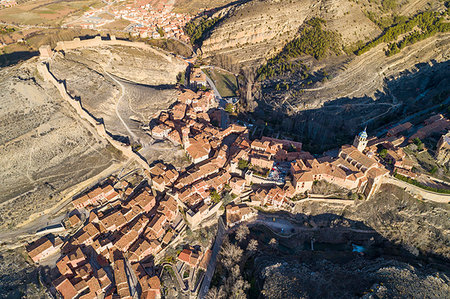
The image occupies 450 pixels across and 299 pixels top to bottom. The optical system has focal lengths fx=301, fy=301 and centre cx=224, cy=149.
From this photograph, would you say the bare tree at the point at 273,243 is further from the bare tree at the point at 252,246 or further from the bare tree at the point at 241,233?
the bare tree at the point at 241,233

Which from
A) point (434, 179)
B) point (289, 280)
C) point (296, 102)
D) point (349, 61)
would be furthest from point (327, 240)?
point (349, 61)

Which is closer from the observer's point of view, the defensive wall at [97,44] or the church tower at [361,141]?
the church tower at [361,141]

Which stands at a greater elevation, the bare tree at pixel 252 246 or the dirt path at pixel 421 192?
the dirt path at pixel 421 192

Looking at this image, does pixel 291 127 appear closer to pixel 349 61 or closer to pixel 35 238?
pixel 349 61

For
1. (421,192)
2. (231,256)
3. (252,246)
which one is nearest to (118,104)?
(231,256)

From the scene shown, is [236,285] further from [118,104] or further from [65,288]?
[118,104]

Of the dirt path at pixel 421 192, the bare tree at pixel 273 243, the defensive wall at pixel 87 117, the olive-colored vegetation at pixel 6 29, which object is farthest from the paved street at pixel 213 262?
the olive-colored vegetation at pixel 6 29
